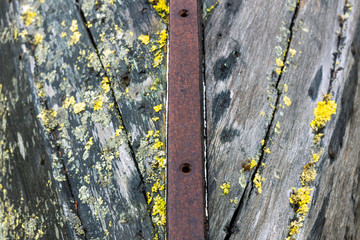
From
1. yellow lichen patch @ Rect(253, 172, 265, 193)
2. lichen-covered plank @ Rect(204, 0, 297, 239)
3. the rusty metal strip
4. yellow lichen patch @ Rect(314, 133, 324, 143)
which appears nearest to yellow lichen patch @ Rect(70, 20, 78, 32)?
the rusty metal strip

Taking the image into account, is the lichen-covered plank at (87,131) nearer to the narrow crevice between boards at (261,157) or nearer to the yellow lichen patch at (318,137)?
the narrow crevice between boards at (261,157)

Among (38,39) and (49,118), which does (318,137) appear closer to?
(49,118)

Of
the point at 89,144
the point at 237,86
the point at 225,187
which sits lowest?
the point at 225,187

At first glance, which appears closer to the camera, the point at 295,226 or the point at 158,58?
the point at 295,226

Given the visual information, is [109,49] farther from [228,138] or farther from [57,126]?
[228,138]

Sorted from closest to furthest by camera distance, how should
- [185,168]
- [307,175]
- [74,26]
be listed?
1. [185,168]
2. [307,175]
3. [74,26]

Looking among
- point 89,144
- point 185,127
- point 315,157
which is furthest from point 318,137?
point 89,144

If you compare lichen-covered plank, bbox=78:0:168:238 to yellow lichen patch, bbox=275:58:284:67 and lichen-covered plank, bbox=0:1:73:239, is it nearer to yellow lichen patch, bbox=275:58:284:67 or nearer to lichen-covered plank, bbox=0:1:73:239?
lichen-covered plank, bbox=0:1:73:239

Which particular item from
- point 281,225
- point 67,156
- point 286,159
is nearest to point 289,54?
point 286,159
